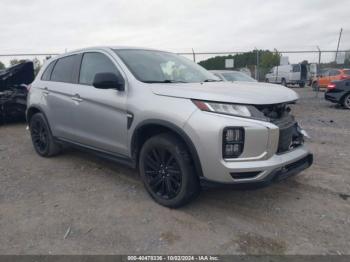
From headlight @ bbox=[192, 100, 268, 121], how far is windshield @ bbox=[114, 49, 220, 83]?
35.4 inches

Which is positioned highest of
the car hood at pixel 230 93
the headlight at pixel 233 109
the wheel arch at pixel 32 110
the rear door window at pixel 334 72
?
the car hood at pixel 230 93

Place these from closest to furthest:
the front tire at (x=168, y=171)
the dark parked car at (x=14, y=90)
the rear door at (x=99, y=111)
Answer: the front tire at (x=168, y=171) → the rear door at (x=99, y=111) → the dark parked car at (x=14, y=90)

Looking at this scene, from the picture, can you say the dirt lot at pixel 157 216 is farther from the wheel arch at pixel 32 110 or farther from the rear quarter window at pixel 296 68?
the rear quarter window at pixel 296 68

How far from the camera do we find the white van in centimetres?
2620

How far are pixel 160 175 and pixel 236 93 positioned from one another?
1191 millimetres

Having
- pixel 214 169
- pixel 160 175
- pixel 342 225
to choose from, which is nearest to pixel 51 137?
pixel 160 175

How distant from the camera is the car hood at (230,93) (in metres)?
2.95

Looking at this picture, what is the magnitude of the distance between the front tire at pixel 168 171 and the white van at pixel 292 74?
82.7 ft

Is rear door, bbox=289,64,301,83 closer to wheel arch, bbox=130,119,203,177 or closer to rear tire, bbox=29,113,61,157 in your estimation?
rear tire, bbox=29,113,61,157

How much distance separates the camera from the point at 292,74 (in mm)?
26375

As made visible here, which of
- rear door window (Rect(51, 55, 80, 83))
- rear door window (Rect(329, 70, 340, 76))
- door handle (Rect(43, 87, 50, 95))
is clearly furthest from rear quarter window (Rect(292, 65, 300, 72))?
door handle (Rect(43, 87, 50, 95))

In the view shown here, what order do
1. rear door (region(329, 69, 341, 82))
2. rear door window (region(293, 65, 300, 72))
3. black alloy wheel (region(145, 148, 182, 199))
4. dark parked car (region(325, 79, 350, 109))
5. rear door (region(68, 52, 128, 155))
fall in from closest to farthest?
black alloy wheel (region(145, 148, 182, 199)) → rear door (region(68, 52, 128, 155)) → dark parked car (region(325, 79, 350, 109)) → rear door (region(329, 69, 341, 82)) → rear door window (region(293, 65, 300, 72))

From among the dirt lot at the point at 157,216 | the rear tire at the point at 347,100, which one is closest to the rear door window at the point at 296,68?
the rear tire at the point at 347,100

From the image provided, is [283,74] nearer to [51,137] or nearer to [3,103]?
[3,103]
